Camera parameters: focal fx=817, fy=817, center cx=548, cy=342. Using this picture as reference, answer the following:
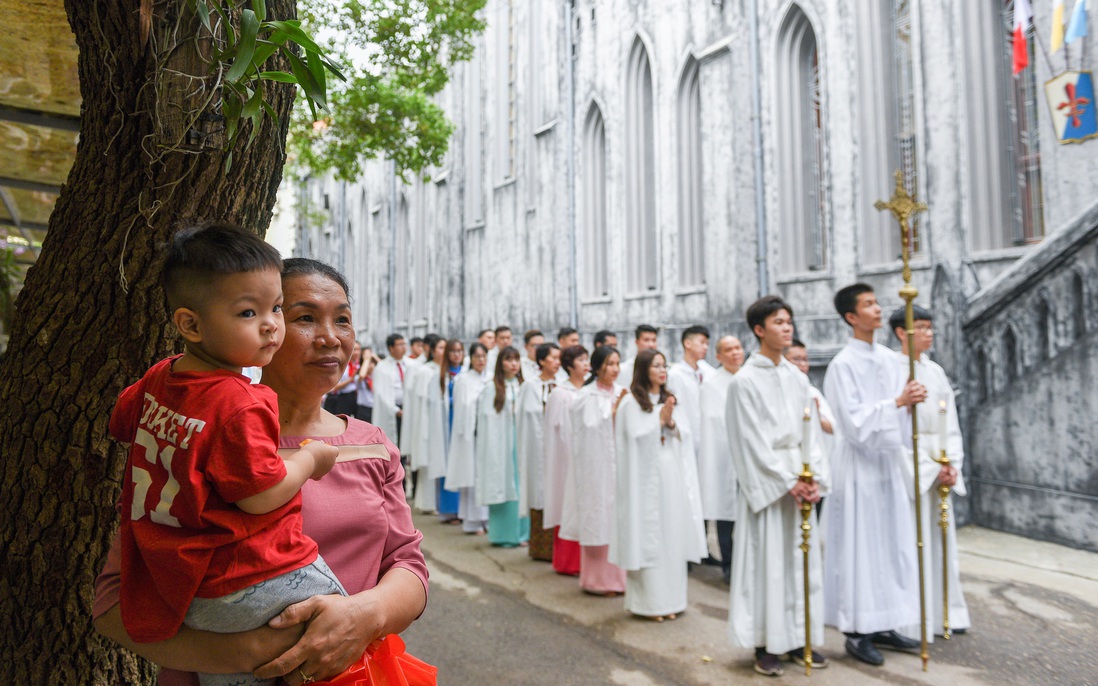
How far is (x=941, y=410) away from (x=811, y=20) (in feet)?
25.8

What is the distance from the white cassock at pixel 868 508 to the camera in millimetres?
5277

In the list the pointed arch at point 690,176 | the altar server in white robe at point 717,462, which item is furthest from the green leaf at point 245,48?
the pointed arch at point 690,176

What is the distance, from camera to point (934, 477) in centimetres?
560

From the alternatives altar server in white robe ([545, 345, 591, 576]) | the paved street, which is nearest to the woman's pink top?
the paved street

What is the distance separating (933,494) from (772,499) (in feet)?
5.13

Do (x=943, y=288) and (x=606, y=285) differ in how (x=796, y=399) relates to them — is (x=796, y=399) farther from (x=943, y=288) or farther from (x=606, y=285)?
(x=606, y=285)

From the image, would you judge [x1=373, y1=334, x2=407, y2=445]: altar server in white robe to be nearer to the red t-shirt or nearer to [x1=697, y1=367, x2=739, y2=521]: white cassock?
[x1=697, y1=367, x2=739, y2=521]: white cassock

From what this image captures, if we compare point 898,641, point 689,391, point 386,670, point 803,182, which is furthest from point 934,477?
point 803,182

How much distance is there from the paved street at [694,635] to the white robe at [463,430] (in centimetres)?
213

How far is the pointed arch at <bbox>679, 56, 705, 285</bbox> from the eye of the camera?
13.5 meters

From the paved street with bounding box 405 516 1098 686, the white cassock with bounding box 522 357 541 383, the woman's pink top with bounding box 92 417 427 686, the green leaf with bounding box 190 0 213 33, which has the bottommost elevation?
the paved street with bounding box 405 516 1098 686

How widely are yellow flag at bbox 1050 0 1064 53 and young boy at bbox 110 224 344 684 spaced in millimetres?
9791

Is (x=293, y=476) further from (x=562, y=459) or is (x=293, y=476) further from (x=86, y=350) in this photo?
(x=562, y=459)

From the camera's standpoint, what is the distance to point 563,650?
5332 millimetres
